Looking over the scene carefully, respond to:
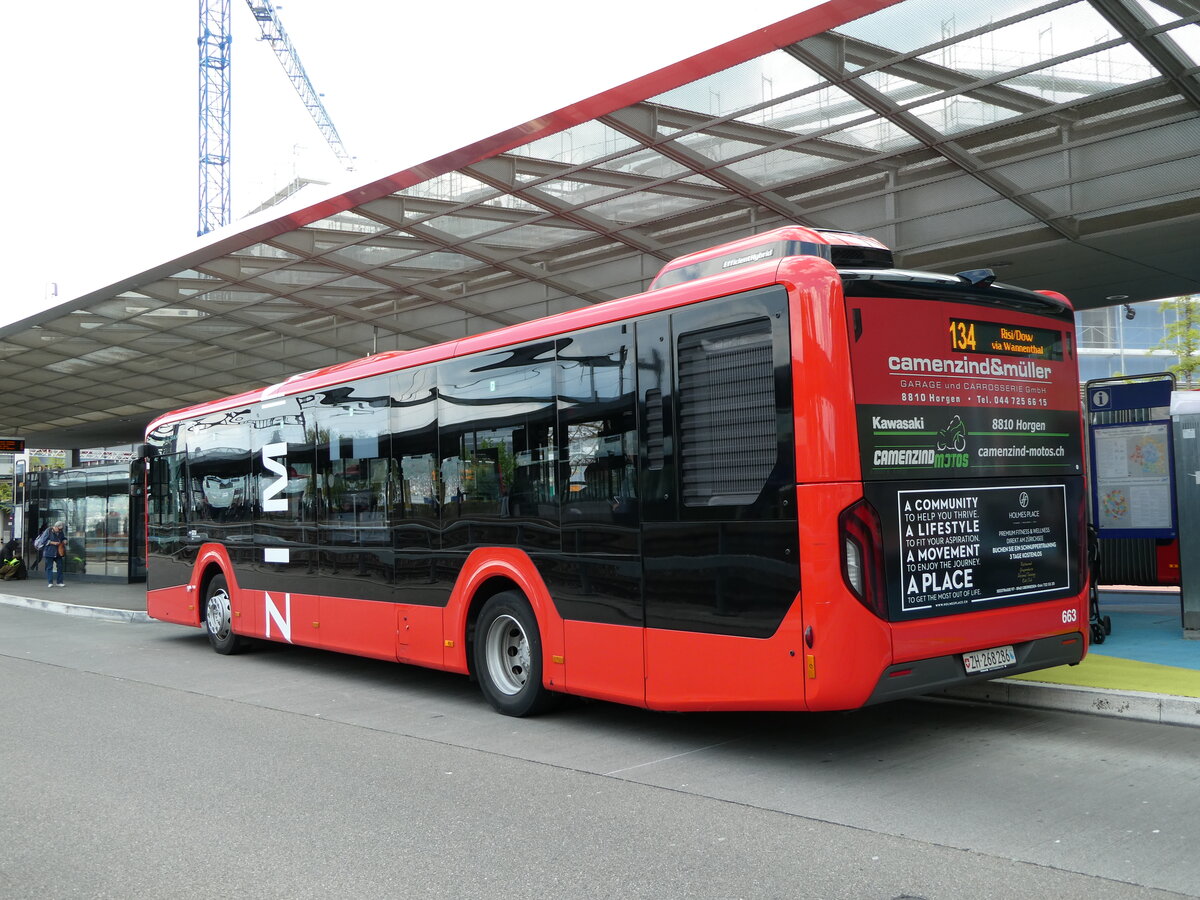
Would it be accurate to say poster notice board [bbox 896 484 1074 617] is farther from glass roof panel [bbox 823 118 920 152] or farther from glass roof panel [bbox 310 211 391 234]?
glass roof panel [bbox 310 211 391 234]

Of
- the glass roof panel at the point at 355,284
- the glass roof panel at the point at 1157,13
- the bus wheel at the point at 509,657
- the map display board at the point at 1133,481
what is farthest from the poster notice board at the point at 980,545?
the glass roof panel at the point at 355,284

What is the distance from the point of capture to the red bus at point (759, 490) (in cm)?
616

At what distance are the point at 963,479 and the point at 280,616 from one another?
786cm

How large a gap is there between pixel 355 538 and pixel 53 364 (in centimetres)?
1993

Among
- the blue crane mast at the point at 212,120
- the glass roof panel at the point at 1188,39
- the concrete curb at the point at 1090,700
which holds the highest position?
the blue crane mast at the point at 212,120

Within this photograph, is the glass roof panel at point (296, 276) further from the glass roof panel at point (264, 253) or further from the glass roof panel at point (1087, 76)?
the glass roof panel at point (1087, 76)

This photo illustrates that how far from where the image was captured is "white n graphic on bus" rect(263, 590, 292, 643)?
38.0 ft

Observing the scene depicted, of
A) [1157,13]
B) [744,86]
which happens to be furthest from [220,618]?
[1157,13]

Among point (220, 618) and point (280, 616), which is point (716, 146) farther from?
point (220, 618)

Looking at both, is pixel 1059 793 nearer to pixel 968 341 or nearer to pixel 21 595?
pixel 968 341

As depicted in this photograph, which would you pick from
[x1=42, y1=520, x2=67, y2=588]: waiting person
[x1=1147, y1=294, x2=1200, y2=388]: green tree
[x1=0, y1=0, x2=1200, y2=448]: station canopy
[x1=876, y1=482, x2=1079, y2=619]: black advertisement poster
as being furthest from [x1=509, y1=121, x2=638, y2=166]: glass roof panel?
[x1=1147, y1=294, x2=1200, y2=388]: green tree

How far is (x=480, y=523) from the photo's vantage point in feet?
28.6

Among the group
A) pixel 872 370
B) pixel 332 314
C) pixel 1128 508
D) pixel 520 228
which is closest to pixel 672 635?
pixel 872 370

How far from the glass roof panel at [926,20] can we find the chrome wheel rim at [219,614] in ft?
31.0
